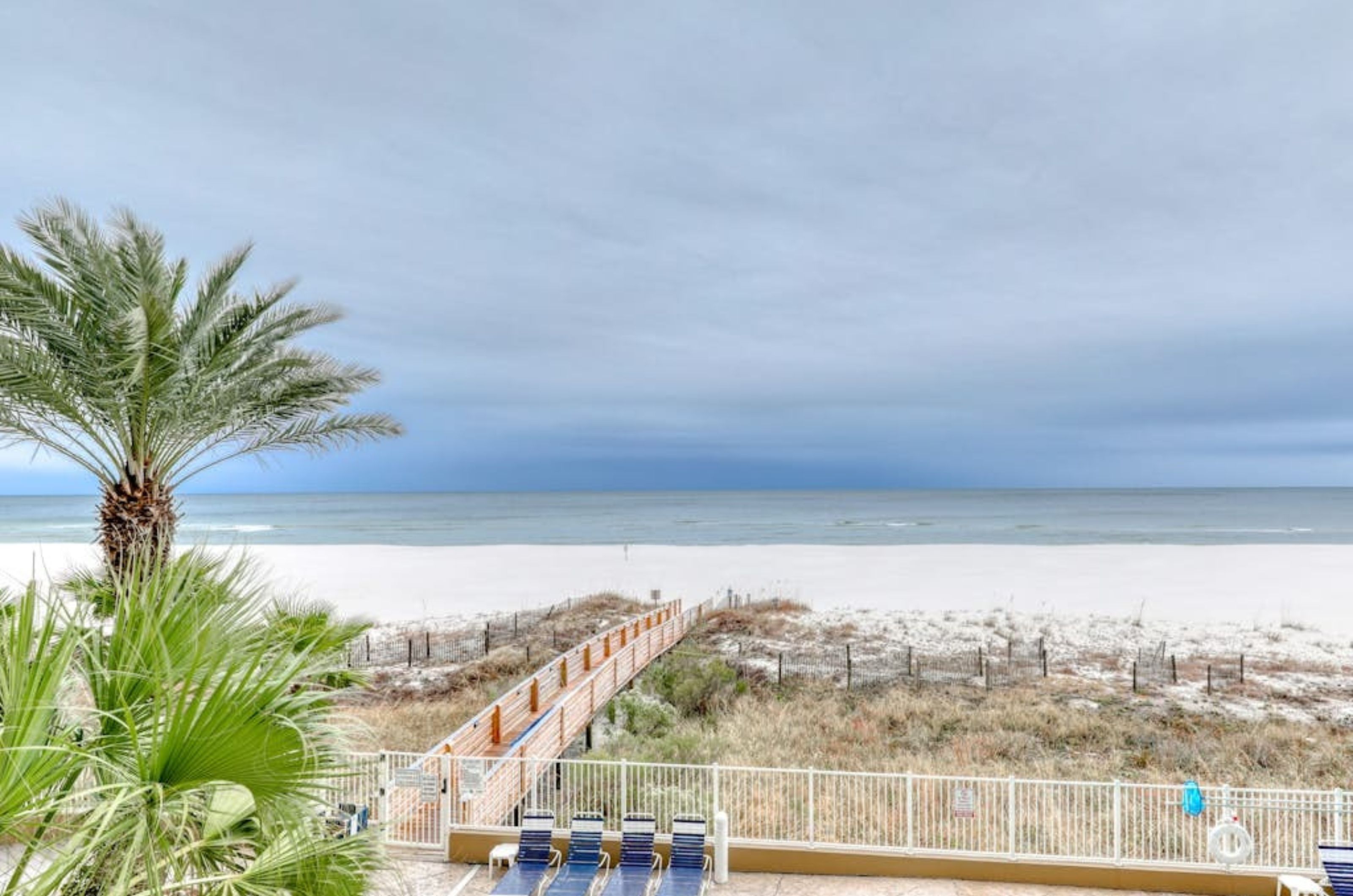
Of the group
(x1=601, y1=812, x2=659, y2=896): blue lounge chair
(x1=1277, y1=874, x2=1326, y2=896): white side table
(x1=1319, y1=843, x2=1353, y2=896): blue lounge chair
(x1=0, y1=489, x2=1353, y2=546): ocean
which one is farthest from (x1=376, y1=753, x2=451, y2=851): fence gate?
(x1=0, y1=489, x2=1353, y2=546): ocean

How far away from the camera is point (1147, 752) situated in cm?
1872

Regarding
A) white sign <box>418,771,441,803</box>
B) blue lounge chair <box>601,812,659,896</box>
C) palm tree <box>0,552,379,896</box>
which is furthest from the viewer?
white sign <box>418,771,441,803</box>

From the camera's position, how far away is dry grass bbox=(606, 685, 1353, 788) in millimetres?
17562

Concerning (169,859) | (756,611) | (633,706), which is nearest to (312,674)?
(169,859)

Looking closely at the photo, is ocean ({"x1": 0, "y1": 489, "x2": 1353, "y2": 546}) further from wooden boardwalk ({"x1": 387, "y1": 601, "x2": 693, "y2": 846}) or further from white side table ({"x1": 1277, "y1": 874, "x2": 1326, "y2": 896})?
white side table ({"x1": 1277, "y1": 874, "x2": 1326, "y2": 896})

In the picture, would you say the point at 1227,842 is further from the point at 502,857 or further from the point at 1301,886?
the point at 502,857

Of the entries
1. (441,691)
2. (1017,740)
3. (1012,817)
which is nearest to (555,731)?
(441,691)

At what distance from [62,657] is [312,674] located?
1.25 m

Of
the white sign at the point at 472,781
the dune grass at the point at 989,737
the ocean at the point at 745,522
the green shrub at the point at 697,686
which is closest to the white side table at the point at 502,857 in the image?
the white sign at the point at 472,781

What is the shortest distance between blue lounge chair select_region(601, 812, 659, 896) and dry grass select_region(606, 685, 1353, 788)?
584cm

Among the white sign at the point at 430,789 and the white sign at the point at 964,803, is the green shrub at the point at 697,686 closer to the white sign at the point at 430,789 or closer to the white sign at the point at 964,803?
the white sign at the point at 430,789

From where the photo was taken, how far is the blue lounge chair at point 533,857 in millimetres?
11289

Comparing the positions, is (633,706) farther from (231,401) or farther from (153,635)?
(153,635)

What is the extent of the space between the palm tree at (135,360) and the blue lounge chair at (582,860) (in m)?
6.94
